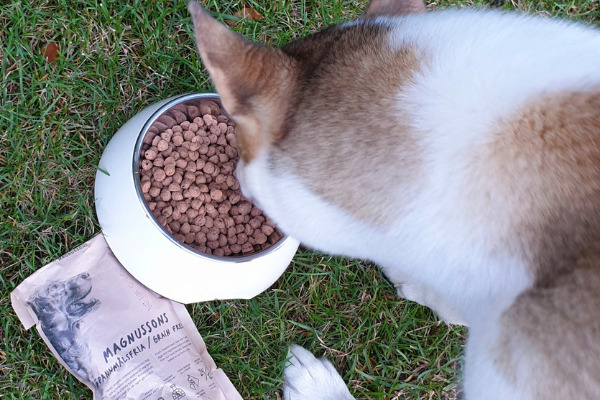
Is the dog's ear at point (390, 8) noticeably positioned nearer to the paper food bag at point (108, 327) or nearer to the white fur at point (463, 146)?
the white fur at point (463, 146)

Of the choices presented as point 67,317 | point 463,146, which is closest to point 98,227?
point 67,317

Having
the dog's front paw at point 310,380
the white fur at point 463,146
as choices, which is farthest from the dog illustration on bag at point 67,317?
the white fur at point 463,146

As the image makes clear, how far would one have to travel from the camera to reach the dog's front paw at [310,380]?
212 centimetres

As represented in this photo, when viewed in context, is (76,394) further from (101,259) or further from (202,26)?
(202,26)

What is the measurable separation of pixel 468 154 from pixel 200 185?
1034 mm

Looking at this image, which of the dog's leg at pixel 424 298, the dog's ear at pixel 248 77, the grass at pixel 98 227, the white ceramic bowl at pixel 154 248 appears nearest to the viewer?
the dog's ear at pixel 248 77

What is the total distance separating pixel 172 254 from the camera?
179 cm

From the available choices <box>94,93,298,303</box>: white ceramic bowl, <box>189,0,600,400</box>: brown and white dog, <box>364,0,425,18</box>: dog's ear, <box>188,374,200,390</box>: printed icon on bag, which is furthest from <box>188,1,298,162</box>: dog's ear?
<box>188,374,200,390</box>: printed icon on bag

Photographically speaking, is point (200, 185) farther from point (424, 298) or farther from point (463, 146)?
point (463, 146)

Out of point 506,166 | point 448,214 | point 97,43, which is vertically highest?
point 506,166

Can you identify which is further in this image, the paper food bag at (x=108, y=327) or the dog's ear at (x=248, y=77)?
the paper food bag at (x=108, y=327)

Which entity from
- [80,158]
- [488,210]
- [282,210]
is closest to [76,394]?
[80,158]

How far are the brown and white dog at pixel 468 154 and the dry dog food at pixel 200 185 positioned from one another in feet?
2.13

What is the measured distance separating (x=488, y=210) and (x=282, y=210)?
47 cm
